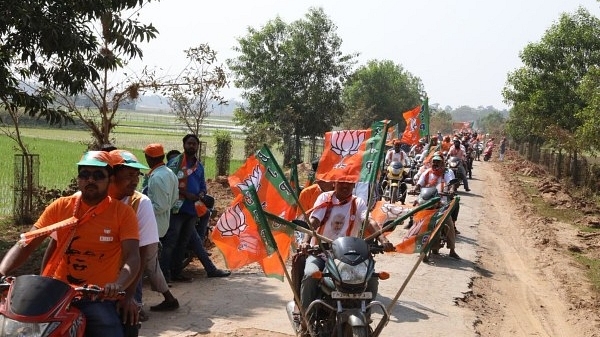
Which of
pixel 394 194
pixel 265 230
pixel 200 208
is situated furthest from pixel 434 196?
pixel 265 230

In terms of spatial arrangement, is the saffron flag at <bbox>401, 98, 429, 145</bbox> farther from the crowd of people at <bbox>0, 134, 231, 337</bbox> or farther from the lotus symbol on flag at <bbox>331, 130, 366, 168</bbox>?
the crowd of people at <bbox>0, 134, 231, 337</bbox>

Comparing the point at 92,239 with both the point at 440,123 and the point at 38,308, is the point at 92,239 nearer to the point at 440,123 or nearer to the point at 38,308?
the point at 38,308

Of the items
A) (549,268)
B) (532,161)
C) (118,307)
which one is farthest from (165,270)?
(532,161)

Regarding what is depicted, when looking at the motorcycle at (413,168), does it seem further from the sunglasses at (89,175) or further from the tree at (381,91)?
the tree at (381,91)

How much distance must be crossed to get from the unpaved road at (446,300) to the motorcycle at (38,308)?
2896 millimetres

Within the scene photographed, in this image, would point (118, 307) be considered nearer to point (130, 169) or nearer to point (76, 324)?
point (76, 324)

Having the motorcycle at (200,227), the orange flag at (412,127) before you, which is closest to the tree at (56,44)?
the motorcycle at (200,227)

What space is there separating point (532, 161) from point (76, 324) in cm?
4484

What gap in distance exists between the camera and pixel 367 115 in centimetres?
4256

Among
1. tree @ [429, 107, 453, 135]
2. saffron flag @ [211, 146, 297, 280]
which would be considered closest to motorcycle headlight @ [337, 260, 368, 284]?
saffron flag @ [211, 146, 297, 280]

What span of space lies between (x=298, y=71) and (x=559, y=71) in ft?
37.9

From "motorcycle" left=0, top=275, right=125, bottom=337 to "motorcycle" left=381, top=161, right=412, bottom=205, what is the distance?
11857mm

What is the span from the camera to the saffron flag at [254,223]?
577cm

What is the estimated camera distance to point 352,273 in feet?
15.9
